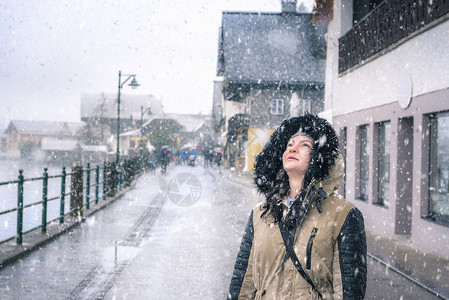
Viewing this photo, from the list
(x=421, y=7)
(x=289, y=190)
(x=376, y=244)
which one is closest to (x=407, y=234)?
(x=376, y=244)

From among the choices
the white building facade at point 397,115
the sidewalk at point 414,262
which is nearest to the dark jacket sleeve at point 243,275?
the sidewalk at point 414,262

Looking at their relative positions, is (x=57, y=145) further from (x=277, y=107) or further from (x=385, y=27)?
(x=385, y=27)

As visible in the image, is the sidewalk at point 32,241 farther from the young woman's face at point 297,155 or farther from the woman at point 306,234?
the young woman's face at point 297,155

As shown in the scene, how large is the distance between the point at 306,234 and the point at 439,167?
312 inches

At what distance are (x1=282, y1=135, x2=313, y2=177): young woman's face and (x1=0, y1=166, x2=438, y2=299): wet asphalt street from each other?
122 centimetres

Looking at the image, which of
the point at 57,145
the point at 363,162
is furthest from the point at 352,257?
the point at 57,145

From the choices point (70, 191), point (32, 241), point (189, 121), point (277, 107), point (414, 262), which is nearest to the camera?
point (414, 262)

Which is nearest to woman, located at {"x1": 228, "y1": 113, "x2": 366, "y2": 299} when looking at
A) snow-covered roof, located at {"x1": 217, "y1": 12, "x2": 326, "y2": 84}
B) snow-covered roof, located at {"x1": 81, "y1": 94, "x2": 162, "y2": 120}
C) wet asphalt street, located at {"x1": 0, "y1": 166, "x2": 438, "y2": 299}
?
wet asphalt street, located at {"x1": 0, "y1": 166, "x2": 438, "y2": 299}

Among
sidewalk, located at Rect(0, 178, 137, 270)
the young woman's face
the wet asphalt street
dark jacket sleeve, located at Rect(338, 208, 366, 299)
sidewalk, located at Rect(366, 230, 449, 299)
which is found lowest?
the wet asphalt street

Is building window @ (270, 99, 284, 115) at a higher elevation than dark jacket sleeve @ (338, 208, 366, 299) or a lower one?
higher

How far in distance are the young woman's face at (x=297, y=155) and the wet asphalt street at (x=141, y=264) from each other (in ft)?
4.01

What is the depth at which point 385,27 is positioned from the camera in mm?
12391

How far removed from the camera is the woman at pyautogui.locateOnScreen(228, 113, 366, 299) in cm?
258

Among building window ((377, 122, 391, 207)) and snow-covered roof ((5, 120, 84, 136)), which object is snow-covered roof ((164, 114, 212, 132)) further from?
building window ((377, 122, 391, 207))
